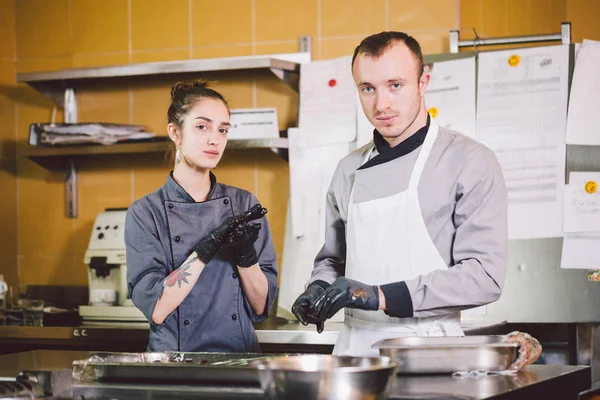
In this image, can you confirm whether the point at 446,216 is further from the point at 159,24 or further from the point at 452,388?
the point at 159,24

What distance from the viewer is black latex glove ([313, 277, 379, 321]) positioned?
1.94m

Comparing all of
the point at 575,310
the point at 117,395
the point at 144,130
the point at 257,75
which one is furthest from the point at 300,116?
the point at 117,395

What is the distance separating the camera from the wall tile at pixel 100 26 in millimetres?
4082

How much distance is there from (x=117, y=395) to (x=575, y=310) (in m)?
2.10

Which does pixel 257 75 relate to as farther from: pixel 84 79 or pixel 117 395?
pixel 117 395

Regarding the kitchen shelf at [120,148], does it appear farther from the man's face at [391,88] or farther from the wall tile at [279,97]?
the man's face at [391,88]

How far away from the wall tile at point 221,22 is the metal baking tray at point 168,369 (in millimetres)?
2212

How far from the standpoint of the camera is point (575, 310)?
329 centimetres

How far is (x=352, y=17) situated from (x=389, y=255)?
5.67 ft

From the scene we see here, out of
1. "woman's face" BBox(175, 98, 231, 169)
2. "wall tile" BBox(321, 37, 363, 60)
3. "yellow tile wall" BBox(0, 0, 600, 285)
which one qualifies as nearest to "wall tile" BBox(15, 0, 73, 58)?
"yellow tile wall" BBox(0, 0, 600, 285)

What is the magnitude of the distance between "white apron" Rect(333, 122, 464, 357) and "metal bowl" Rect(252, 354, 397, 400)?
72 centimetres

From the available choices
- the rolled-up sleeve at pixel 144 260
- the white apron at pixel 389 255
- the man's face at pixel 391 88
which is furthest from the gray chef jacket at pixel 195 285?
the man's face at pixel 391 88

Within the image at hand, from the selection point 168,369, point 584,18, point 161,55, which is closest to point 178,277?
point 168,369

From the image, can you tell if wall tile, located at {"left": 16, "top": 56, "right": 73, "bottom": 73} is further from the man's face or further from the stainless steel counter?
the stainless steel counter
